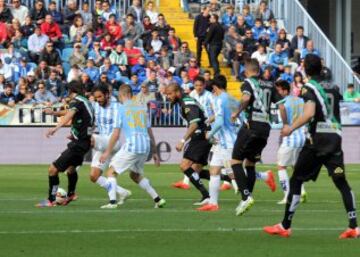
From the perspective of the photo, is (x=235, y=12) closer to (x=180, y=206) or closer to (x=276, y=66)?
(x=276, y=66)

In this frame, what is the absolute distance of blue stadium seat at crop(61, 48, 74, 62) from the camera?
37031 mm

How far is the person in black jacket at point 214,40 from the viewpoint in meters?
38.1

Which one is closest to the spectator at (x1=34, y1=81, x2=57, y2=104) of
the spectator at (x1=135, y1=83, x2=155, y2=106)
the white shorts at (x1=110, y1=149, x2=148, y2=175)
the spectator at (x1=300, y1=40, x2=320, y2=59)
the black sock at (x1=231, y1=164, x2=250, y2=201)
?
the spectator at (x1=135, y1=83, x2=155, y2=106)

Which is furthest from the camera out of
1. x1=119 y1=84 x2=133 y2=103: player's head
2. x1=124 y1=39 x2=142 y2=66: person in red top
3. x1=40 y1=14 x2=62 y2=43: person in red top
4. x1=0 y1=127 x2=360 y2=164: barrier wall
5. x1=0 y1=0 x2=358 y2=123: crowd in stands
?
x1=124 y1=39 x2=142 y2=66: person in red top

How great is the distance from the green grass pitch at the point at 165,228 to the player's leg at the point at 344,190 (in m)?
0.23

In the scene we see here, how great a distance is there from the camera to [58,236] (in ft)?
48.4

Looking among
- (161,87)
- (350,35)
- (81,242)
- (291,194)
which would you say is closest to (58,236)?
(81,242)

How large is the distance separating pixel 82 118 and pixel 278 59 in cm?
1944

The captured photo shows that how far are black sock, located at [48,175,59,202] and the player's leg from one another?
6.22 metres

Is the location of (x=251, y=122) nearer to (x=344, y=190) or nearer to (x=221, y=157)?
(x=221, y=157)

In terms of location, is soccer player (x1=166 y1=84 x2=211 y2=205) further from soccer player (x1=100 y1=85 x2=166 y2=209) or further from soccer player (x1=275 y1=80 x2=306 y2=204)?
soccer player (x1=275 y1=80 x2=306 y2=204)

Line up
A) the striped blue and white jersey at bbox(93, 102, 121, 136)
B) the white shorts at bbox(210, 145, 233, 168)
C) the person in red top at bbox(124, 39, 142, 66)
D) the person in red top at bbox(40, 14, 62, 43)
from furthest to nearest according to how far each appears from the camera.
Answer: the person in red top at bbox(124, 39, 142, 66), the person in red top at bbox(40, 14, 62, 43), the striped blue and white jersey at bbox(93, 102, 121, 136), the white shorts at bbox(210, 145, 233, 168)

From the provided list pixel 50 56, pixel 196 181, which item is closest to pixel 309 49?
pixel 50 56

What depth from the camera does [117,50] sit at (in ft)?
121
